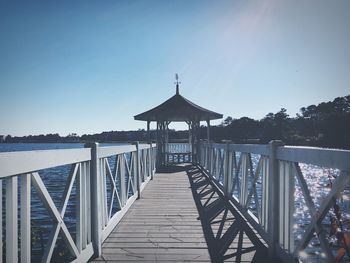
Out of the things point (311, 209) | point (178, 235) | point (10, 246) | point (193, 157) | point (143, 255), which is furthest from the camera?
point (193, 157)

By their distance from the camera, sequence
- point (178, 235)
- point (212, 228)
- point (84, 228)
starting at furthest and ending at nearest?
point (212, 228) < point (178, 235) < point (84, 228)

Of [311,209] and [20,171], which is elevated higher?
[20,171]

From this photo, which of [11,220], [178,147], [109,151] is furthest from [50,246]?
[178,147]

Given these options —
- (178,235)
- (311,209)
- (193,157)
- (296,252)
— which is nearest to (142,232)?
(178,235)

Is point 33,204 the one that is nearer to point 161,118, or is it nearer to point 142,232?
point 161,118

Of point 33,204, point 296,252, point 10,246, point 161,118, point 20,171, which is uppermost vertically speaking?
point 161,118

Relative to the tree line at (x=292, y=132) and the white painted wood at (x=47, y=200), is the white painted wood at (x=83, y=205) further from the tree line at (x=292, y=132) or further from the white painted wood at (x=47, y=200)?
the tree line at (x=292, y=132)

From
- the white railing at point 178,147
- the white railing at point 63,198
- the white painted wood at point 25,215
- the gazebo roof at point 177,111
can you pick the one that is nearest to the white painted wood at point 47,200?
the white railing at point 63,198

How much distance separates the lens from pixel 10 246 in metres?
1.71

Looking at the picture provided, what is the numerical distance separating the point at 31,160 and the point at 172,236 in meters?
2.62

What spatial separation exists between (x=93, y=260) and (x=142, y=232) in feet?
3.72

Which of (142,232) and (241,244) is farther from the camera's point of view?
(142,232)

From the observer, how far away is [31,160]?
1.96 meters

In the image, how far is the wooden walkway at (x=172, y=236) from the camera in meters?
3.34
